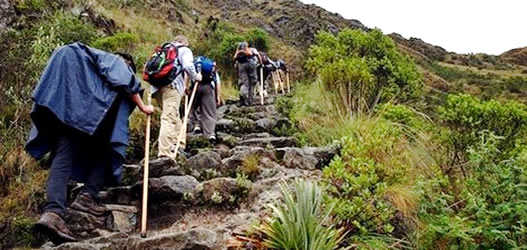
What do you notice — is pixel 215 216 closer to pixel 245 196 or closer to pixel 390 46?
pixel 245 196

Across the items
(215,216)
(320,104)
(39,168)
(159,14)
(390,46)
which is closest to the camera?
(215,216)

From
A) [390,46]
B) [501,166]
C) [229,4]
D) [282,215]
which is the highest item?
[229,4]

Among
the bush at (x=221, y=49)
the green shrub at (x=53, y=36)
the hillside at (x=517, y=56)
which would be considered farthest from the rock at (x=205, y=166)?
the hillside at (x=517, y=56)

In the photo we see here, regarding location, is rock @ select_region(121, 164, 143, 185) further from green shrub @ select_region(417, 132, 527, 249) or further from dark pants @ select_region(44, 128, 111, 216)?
green shrub @ select_region(417, 132, 527, 249)

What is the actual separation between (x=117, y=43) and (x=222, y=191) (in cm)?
805

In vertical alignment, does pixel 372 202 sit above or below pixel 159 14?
below

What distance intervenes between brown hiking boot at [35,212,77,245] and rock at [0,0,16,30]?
6.59 m

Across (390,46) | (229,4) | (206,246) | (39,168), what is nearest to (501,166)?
(206,246)

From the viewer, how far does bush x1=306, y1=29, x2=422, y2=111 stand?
9.11m

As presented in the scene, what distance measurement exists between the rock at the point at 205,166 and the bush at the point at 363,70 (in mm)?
2572

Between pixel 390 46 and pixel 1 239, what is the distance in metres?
9.43

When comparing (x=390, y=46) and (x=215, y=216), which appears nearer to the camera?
(x=215, y=216)

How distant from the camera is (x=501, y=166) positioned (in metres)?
4.63

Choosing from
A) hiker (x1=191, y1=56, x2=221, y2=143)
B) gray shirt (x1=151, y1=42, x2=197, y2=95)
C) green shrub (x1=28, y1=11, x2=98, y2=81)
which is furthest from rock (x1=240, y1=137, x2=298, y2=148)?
green shrub (x1=28, y1=11, x2=98, y2=81)
